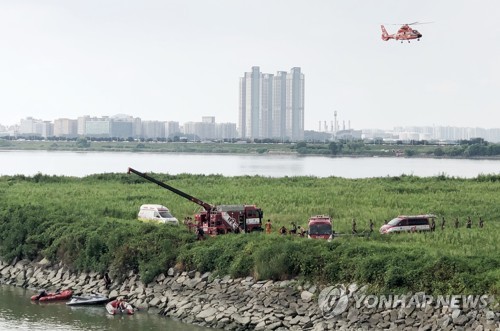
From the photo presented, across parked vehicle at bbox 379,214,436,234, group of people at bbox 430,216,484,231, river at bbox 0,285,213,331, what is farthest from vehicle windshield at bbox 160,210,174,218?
group of people at bbox 430,216,484,231

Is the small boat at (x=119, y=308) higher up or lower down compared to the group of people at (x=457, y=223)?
lower down

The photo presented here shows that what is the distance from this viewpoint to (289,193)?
55594mm

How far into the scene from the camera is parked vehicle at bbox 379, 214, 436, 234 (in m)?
36.9

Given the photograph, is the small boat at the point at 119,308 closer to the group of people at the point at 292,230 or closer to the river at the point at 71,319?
the river at the point at 71,319

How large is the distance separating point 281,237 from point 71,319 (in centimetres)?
843

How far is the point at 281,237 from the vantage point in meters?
33.1

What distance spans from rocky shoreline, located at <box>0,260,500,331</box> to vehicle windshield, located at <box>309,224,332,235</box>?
519 cm

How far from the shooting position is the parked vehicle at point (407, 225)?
1453 inches

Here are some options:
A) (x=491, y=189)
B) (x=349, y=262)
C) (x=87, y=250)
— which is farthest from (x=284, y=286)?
(x=491, y=189)

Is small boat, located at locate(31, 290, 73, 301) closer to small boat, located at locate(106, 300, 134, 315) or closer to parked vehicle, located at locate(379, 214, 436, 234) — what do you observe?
small boat, located at locate(106, 300, 134, 315)

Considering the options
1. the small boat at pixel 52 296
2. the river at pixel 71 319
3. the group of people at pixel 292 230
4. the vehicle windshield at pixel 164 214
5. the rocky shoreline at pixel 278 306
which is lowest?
the river at pixel 71 319

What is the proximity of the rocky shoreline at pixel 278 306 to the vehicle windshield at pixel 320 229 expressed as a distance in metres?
5.19

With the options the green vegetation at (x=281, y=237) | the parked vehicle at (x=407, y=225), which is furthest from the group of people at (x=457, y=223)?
the parked vehicle at (x=407, y=225)

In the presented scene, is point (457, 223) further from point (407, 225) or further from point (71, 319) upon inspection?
point (71, 319)
